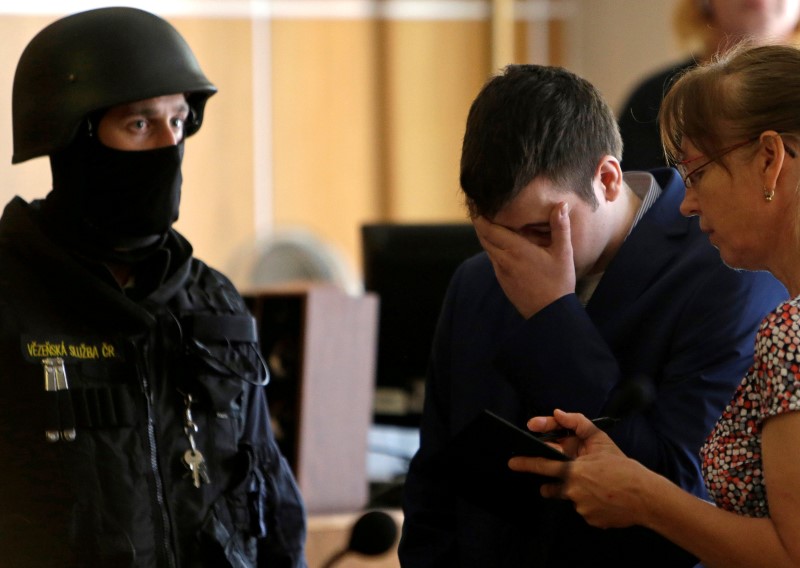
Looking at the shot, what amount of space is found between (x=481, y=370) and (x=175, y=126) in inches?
25.8

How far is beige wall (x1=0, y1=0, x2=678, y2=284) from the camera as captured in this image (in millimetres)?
5555

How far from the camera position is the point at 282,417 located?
260 cm

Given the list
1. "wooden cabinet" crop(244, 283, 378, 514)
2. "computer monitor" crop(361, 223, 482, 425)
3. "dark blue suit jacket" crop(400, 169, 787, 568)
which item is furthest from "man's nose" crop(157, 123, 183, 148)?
"computer monitor" crop(361, 223, 482, 425)

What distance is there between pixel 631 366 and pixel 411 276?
1425mm

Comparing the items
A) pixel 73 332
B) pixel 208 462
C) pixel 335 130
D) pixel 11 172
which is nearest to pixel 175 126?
pixel 73 332

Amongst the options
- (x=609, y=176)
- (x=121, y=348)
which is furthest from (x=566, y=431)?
(x=121, y=348)

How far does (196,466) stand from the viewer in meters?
1.76

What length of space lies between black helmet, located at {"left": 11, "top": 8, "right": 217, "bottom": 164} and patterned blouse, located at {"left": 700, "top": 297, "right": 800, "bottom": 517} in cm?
101

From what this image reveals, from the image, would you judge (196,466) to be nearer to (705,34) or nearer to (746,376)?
(746,376)

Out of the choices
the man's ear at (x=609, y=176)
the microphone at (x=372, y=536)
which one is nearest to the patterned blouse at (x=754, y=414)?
the man's ear at (x=609, y=176)

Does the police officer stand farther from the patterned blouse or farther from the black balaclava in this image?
the patterned blouse

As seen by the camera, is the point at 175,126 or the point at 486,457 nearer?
the point at 486,457

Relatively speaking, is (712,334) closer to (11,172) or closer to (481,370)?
(481,370)

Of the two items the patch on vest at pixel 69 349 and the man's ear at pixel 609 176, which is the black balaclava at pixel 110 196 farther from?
the man's ear at pixel 609 176
